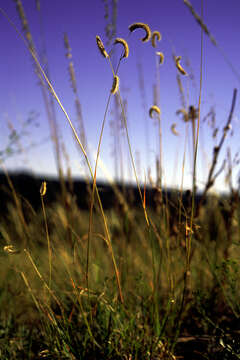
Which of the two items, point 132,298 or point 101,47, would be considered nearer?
point 101,47

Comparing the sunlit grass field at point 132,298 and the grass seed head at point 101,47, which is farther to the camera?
the sunlit grass field at point 132,298

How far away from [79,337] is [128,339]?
0.68ft

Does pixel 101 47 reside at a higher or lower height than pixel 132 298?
higher

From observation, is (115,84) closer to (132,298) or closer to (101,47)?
(101,47)

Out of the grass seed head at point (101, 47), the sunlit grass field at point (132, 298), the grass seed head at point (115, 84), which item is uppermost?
the grass seed head at point (101, 47)

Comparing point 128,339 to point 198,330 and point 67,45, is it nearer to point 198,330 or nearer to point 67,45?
point 198,330

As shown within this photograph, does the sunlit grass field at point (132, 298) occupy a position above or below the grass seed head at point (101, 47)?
below

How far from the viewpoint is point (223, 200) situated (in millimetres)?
1333

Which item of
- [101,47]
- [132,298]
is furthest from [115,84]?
[132,298]

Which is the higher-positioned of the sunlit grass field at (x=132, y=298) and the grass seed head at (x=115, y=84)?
the grass seed head at (x=115, y=84)

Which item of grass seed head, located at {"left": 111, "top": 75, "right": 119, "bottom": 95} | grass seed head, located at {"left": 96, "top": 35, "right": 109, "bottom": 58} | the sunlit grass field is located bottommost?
the sunlit grass field

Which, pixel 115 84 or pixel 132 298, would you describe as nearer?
pixel 115 84

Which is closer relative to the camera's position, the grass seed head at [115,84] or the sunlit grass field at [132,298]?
the grass seed head at [115,84]

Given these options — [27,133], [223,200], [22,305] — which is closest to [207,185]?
[223,200]
